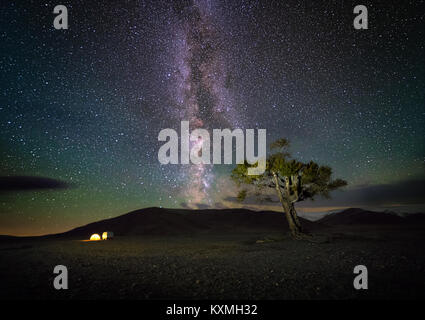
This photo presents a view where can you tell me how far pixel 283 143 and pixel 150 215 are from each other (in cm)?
5632

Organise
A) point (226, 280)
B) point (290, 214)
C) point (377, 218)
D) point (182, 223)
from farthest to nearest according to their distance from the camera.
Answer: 1. point (377, 218)
2. point (182, 223)
3. point (290, 214)
4. point (226, 280)

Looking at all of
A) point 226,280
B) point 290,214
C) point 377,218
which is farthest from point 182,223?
point 377,218

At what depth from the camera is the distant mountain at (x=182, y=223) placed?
54.3m

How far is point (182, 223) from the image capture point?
63312 millimetres

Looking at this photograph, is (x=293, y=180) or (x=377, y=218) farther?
(x=377, y=218)

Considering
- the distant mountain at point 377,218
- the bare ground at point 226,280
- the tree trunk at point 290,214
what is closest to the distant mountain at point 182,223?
the tree trunk at point 290,214

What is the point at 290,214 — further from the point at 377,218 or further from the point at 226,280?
the point at 377,218
